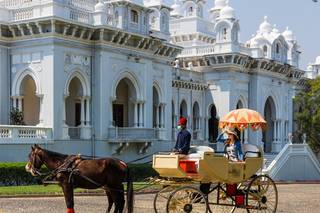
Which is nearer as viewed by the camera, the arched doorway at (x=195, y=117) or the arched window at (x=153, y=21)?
the arched window at (x=153, y=21)

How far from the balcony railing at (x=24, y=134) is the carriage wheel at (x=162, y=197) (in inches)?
389

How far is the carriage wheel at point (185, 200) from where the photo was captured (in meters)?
12.2

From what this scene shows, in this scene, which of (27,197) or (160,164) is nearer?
(160,164)

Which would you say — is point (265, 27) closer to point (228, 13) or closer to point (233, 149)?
point (228, 13)

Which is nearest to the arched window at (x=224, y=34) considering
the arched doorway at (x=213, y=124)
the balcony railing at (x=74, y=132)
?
the arched doorway at (x=213, y=124)

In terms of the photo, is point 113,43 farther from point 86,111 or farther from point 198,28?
point 198,28

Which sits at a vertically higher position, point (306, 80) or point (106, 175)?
point (306, 80)

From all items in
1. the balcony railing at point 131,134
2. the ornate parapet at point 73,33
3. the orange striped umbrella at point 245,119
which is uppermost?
the ornate parapet at point 73,33

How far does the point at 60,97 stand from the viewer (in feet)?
91.5

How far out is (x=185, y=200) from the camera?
12.4 m

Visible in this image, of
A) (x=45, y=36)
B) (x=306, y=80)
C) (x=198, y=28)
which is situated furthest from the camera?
(x=306, y=80)

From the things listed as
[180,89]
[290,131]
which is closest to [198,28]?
[180,89]

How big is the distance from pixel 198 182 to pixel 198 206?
541 mm

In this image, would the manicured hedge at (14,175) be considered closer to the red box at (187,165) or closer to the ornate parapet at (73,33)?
the ornate parapet at (73,33)
